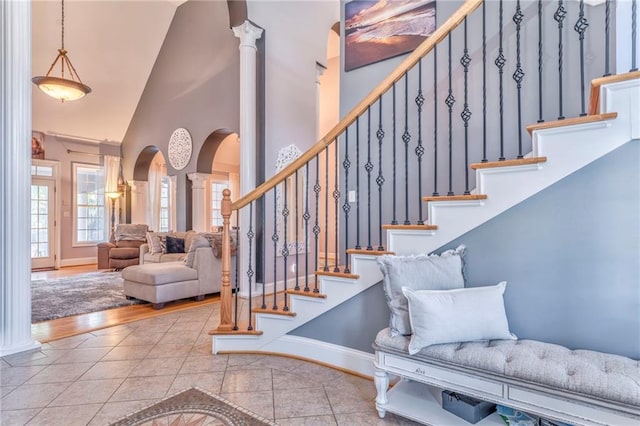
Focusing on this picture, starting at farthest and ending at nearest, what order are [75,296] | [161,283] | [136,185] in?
1. [136,185]
2. [75,296]
3. [161,283]

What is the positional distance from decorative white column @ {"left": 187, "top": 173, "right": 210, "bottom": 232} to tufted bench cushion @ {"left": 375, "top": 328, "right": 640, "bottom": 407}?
19.5 ft

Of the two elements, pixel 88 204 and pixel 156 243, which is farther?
pixel 88 204

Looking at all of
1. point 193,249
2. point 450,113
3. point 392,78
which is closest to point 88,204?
point 193,249

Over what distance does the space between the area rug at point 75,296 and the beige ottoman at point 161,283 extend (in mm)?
312

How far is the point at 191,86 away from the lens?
6820mm

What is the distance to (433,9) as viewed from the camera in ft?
10.3

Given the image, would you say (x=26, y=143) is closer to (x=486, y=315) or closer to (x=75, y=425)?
(x=75, y=425)

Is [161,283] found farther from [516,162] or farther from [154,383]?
[516,162]

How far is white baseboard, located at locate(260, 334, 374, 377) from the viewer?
241cm

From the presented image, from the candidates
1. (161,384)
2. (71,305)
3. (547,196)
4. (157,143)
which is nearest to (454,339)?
(547,196)

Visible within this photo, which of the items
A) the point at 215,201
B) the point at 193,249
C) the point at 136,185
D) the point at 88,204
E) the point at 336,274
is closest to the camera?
the point at 336,274

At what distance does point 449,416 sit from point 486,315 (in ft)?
1.79

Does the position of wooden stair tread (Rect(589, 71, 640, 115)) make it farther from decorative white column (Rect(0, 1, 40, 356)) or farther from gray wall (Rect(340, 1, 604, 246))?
decorative white column (Rect(0, 1, 40, 356))

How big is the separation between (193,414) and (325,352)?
0.99 meters
